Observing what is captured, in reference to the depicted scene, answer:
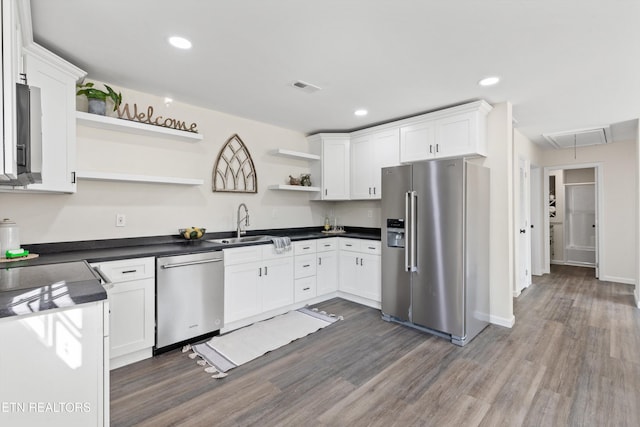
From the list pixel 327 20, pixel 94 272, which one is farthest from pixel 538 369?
pixel 94 272

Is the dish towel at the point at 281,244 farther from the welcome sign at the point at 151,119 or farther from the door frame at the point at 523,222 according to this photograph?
the door frame at the point at 523,222

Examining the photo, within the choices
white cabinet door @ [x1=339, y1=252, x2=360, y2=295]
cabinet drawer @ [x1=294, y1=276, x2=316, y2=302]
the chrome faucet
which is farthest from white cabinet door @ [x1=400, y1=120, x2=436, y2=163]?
the chrome faucet

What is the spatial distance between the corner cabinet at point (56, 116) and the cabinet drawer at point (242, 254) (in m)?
1.39

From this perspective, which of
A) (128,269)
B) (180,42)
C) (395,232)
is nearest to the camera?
(180,42)

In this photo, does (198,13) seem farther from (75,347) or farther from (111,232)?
(111,232)

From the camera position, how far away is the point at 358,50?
2275 mm

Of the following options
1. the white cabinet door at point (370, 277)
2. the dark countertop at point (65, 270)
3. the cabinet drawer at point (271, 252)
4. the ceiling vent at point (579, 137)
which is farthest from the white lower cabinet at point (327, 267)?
the ceiling vent at point (579, 137)

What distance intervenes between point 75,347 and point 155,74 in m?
2.30

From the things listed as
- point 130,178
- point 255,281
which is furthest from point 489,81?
point 130,178

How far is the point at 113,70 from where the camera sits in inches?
102

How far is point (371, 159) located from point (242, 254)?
2.19 m

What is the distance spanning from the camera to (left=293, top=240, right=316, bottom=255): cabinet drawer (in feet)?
12.5

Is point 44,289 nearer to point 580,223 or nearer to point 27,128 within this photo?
point 27,128

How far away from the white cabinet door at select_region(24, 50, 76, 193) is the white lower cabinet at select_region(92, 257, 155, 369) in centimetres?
71
